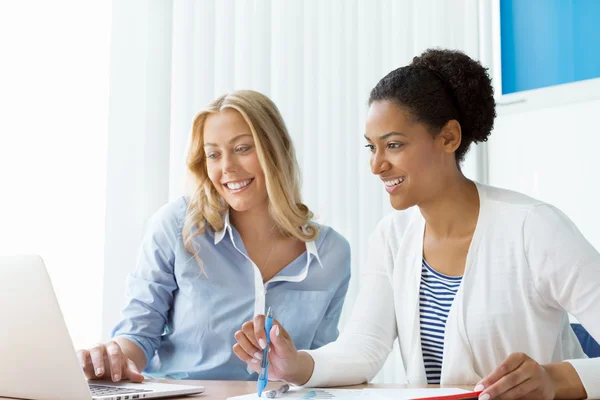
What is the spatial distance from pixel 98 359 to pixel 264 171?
791 mm

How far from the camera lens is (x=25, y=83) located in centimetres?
218

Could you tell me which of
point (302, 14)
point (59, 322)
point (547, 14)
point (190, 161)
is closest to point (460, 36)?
point (547, 14)

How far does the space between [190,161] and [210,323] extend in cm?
51

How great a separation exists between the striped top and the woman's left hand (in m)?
0.45

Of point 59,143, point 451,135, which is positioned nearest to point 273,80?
point 59,143

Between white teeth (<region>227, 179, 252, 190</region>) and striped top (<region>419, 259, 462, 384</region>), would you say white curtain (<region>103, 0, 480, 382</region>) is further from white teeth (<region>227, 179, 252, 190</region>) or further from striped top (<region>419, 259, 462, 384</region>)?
striped top (<region>419, 259, 462, 384</region>)

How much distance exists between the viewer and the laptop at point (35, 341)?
39.8 inches

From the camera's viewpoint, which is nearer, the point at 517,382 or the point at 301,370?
the point at 517,382

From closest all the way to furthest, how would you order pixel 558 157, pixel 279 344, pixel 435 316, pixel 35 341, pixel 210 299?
1. pixel 35 341
2. pixel 279 344
3. pixel 435 316
4. pixel 210 299
5. pixel 558 157

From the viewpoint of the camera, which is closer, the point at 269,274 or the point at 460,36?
the point at 269,274

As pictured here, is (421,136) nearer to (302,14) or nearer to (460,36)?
(302,14)

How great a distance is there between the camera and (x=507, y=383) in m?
1.10

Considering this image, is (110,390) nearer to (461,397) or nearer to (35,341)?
(35,341)

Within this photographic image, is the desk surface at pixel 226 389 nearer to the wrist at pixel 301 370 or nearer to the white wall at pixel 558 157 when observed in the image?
the wrist at pixel 301 370
